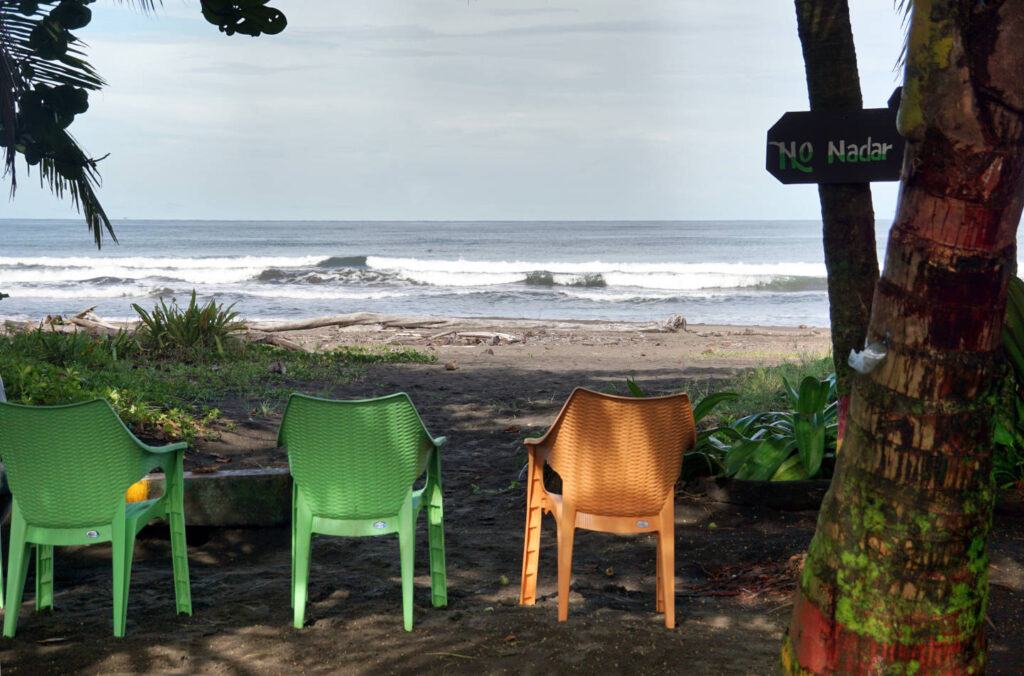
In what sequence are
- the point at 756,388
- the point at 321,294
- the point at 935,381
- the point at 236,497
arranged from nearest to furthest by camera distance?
1. the point at 935,381
2. the point at 236,497
3. the point at 756,388
4. the point at 321,294

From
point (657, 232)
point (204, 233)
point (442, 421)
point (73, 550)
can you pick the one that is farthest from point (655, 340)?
point (204, 233)

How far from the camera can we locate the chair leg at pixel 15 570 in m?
3.05

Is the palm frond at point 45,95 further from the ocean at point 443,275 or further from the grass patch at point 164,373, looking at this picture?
the ocean at point 443,275

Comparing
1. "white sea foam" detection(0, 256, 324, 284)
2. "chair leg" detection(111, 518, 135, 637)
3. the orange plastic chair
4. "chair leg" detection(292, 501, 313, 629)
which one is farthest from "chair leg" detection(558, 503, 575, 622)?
"white sea foam" detection(0, 256, 324, 284)

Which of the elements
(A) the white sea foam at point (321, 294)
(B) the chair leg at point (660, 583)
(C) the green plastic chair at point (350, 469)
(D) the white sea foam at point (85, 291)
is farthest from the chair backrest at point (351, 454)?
(D) the white sea foam at point (85, 291)

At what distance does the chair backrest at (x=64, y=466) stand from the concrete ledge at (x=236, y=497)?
106cm

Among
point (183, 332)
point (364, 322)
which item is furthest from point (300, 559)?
point (364, 322)

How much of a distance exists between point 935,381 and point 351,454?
198 cm

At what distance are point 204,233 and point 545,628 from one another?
60559 millimetres

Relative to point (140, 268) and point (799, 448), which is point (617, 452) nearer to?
point (799, 448)

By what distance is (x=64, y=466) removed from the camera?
3.10 m

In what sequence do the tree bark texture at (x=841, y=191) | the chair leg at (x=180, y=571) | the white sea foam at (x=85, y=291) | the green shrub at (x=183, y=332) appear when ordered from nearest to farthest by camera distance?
the chair leg at (x=180, y=571)
the tree bark texture at (x=841, y=191)
the green shrub at (x=183, y=332)
the white sea foam at (x=85, y=291)

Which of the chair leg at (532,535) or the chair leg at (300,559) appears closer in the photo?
the chair leg at (300,559)

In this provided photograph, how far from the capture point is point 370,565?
13.0 feet
